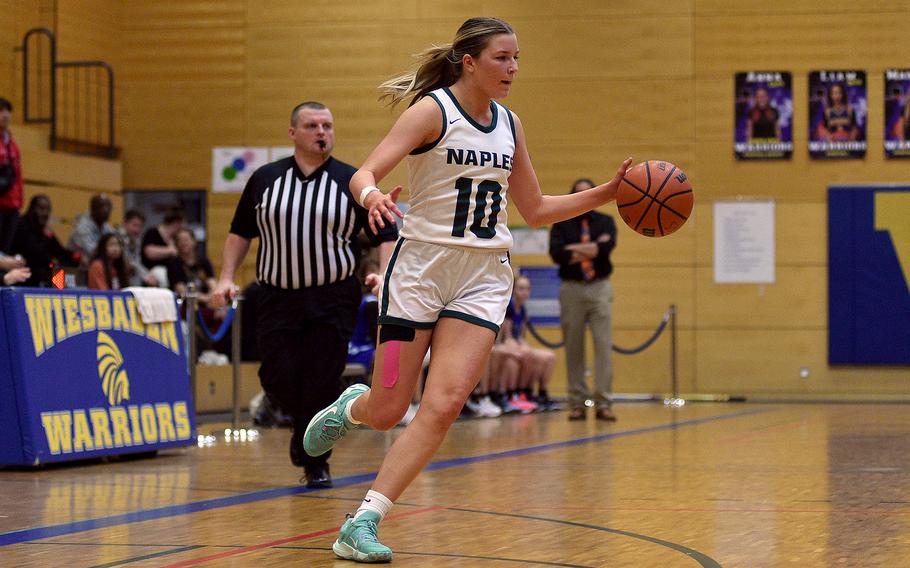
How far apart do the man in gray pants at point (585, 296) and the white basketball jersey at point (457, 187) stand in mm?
7078

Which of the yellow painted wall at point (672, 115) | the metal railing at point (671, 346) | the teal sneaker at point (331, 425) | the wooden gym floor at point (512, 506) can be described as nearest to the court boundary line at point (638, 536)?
the wooden gym floor at point (512, 506)

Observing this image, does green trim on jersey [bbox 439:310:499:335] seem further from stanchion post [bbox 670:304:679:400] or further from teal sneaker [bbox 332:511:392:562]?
stanchion post [bbox 670:304:679:400]

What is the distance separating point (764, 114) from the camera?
16.0 meters

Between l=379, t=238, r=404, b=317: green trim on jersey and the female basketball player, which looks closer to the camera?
the female basketball player

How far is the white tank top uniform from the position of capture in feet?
14.0

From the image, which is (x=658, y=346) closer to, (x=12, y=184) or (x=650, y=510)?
(x=12, y=184)

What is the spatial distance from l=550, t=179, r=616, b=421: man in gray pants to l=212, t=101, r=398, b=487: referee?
5289 millimetres

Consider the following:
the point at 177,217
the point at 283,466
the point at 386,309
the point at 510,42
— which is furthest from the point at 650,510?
the point at 177,217

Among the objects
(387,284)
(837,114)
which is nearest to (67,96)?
(837,114)

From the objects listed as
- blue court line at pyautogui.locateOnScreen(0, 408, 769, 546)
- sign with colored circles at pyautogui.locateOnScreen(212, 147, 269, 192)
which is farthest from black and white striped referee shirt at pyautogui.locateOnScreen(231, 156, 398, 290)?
sign with colored circles at pyautogui.locateOnScreen(212, 147, 269, 192)

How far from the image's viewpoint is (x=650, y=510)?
17.5 feet

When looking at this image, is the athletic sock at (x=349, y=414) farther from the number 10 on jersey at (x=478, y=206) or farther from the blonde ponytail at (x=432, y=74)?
the blonde ponytail at (x=432, y=74)

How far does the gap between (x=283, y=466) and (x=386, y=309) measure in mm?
3384

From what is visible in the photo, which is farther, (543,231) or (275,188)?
(543,231)
